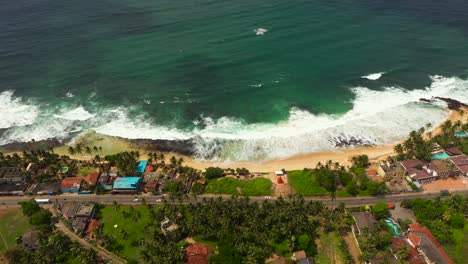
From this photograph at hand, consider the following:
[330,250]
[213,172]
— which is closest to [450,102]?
[330,250]

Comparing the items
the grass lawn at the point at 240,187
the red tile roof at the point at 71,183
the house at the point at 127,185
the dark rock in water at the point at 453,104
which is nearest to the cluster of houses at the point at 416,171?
the dark rock in water at the point at 453,104

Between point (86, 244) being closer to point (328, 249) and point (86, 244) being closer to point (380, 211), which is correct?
point (328, 249)

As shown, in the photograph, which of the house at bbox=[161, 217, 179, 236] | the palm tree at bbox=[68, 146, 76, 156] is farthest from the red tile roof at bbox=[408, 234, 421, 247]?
the palm tree at bbox=[68, 146, 76, 156]

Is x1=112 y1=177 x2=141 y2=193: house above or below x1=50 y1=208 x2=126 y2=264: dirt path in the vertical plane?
above

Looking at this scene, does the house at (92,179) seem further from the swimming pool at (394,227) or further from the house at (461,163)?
the house at (461,163)

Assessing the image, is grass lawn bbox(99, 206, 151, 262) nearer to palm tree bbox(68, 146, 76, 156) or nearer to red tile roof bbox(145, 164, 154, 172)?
red tile roof bbox(145, 164, 154, 172)
